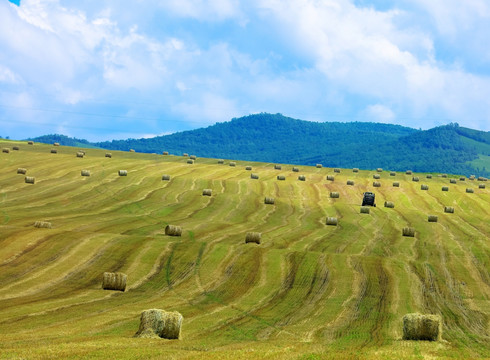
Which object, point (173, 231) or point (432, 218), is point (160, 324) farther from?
point (432, 218)

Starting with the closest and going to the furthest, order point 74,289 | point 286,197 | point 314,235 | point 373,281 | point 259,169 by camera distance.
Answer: point 74,289, point 373,281, point 314,235, point 286,197, point 259,169

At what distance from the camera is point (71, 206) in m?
61.8

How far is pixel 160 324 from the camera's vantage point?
77.5 ft

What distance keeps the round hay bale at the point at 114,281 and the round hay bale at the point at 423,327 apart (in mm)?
15142

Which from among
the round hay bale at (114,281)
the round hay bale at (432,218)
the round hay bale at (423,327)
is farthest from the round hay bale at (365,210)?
the round hay bale at (423,327)

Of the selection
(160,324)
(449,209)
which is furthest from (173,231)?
A: (449,209)

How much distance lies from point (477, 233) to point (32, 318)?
4220 cm

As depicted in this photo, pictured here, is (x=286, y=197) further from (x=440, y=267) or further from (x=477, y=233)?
(x=440, y=267)

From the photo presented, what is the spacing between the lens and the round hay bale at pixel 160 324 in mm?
23530

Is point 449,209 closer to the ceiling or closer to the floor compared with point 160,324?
closer to the ceiling

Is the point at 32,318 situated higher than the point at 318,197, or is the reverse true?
the point at 318,197

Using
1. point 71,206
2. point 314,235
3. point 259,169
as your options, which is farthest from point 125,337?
point 259,169

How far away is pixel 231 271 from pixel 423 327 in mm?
16074

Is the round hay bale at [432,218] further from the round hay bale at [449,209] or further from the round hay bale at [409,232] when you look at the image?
the round hay bale at [409,232]
